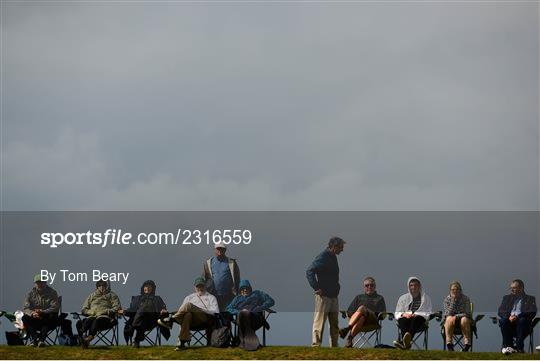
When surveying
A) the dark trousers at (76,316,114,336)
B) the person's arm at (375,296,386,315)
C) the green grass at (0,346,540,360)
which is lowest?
the green grass at (0,346,540,360)

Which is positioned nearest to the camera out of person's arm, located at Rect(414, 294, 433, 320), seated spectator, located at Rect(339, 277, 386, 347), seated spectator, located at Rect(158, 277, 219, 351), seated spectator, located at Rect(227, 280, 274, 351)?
seated spectator, located at Rect(227, 280, 274, 351)

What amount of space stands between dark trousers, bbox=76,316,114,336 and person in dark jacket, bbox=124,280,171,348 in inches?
13.0

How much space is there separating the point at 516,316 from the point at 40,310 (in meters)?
8.60

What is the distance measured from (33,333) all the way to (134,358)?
2.41 meters

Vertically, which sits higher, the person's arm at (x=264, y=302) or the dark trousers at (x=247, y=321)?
the person's arm at (x=264, y=302)

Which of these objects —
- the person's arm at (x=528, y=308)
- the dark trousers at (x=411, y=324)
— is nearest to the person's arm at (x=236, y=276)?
the dark trousers at (x=411, y=324)

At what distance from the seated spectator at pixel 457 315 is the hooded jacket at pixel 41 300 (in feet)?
23.4

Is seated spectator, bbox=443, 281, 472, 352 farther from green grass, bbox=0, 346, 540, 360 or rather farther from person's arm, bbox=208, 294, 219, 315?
person's arm, bbox=208, 294, 219, 315

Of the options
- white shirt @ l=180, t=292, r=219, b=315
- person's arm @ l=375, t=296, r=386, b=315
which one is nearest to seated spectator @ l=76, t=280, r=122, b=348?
white shirt @ l=180, t=292, r=219, b=315

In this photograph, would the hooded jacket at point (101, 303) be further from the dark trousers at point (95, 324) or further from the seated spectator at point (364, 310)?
the seated spectator at point (364, 310)

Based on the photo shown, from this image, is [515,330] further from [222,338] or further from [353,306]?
[222,338]

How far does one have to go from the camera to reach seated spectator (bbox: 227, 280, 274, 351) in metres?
20.9

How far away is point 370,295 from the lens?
2131 cm

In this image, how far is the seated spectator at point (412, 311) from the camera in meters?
21.0
